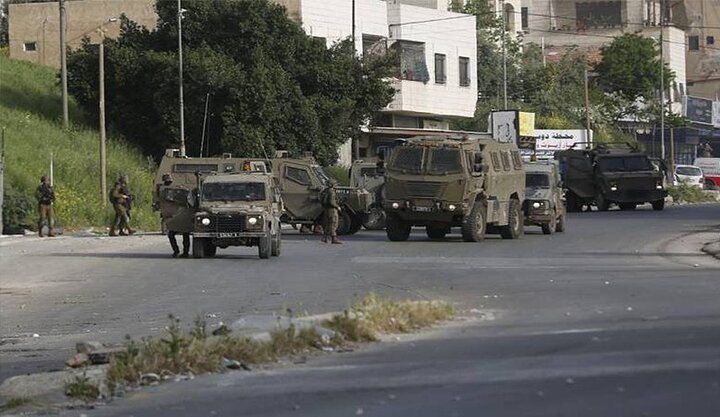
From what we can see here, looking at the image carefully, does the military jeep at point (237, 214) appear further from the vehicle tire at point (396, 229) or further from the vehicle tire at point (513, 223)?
the vehicle tire at point (513, 223)

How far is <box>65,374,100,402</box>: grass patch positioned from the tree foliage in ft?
139

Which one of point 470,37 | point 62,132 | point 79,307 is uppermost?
point 470,37

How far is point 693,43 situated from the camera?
129 m

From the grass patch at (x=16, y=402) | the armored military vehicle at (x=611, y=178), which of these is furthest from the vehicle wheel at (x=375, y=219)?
the grass patch at (x=16, y=402)

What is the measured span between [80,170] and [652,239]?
2246 cm

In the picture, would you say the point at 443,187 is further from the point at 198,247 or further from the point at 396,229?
the point at 198,247

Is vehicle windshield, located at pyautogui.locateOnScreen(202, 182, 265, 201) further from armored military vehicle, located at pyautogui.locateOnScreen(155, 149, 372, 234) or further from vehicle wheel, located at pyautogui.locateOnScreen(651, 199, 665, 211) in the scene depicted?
vehicle wheel, located at pyautogui.locateOnScreen(651, 199, 665, 211)

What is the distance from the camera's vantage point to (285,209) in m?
39.9

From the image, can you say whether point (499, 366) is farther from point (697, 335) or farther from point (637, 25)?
point (637, 25)

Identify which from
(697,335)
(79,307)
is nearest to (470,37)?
(79,307)

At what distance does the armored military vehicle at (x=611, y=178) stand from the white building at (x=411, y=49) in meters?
11.1

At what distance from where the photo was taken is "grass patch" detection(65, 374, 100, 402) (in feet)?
38.6

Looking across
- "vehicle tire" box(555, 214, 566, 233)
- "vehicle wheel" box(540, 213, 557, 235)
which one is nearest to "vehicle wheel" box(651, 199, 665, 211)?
"vehicle tire" box(555, 214, 566, 233)

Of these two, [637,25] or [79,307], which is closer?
[79,307]
